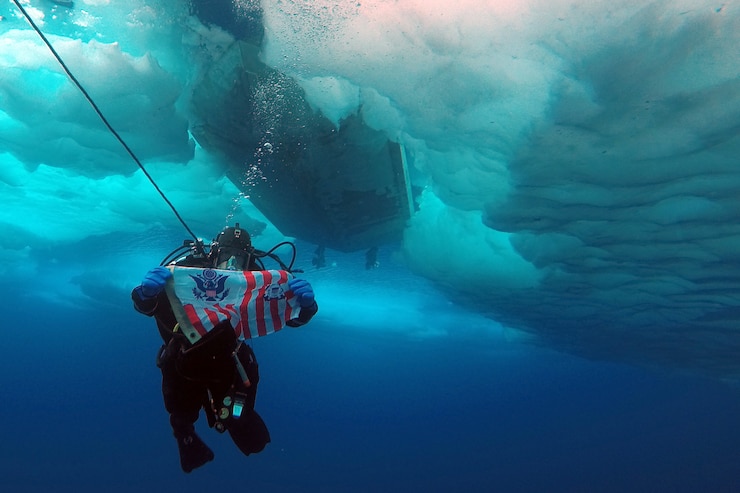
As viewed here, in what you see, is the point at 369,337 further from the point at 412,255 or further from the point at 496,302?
the point at 412,255

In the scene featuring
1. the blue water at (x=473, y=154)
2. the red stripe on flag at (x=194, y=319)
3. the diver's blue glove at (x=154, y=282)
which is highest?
the blue water at (x=473, y=154)

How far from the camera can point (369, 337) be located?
121ft

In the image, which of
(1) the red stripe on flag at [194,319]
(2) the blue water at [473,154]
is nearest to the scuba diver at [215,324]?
(1) the red stripe on flag at [194,319]

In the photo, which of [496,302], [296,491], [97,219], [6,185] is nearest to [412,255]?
[496,302]

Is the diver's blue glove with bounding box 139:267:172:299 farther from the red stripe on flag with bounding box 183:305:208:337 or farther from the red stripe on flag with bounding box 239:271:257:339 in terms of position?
the red stripe on flag with bounding box 239:271:257:339

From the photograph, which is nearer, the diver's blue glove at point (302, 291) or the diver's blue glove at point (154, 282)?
the diver's blue glove at point (154, 282)

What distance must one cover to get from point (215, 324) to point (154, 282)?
0.67 metres

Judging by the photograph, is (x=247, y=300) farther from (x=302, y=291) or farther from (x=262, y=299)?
(x=302, y=291)

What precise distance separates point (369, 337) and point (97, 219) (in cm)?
2483

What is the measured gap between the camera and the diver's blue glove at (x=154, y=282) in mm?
3529

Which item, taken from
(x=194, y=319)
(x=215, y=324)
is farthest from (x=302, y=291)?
(x=194, y=319)

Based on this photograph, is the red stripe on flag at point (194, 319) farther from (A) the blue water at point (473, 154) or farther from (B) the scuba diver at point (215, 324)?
(A) the blue water at point (473, 154)

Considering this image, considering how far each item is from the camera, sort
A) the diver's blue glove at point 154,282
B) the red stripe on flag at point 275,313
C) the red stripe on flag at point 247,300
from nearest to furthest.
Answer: the diver's blue glove at point 154,282, the red stripe on flag at point 247,300, the red stripe on flag at point 275,313

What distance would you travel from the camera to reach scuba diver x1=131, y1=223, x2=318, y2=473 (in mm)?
3781
